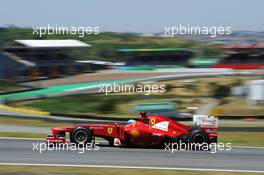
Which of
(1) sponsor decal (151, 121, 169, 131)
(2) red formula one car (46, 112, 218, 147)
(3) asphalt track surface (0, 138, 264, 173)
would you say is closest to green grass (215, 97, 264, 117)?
Answer: (2) red formula one car (46, 112, 218, 147)

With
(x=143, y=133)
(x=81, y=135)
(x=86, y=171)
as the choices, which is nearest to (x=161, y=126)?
(x=143, y=133)

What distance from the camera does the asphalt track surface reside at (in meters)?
12.5

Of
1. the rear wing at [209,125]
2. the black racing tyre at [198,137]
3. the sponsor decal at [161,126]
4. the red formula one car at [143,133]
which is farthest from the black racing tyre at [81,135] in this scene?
the rear wing at [209,125]

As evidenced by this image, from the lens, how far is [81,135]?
48.4 feet

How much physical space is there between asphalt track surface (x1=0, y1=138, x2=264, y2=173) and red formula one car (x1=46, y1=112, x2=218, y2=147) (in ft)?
1.03

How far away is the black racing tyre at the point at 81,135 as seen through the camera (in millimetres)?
14711

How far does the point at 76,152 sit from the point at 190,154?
9.90 ft

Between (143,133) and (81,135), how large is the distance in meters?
1.71

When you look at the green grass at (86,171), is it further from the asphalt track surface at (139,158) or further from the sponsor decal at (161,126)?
the sponsor decal at (161,126)

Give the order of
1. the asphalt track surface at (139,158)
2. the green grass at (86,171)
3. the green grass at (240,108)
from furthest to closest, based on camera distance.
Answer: the green grass at (240,108), the asphalt track surface at (139,158), the green grass at (86,171)

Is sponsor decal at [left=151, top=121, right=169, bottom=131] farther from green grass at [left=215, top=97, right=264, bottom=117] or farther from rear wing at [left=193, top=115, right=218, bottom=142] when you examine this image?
green grass at [left=215, top=97, right=264, bottom=117]

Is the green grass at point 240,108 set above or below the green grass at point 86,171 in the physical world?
below

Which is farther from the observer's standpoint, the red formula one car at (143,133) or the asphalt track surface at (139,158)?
the red formula one car at (143,133)

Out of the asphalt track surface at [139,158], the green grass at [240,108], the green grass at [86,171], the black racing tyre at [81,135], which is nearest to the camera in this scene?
the green grass at [86,171]
